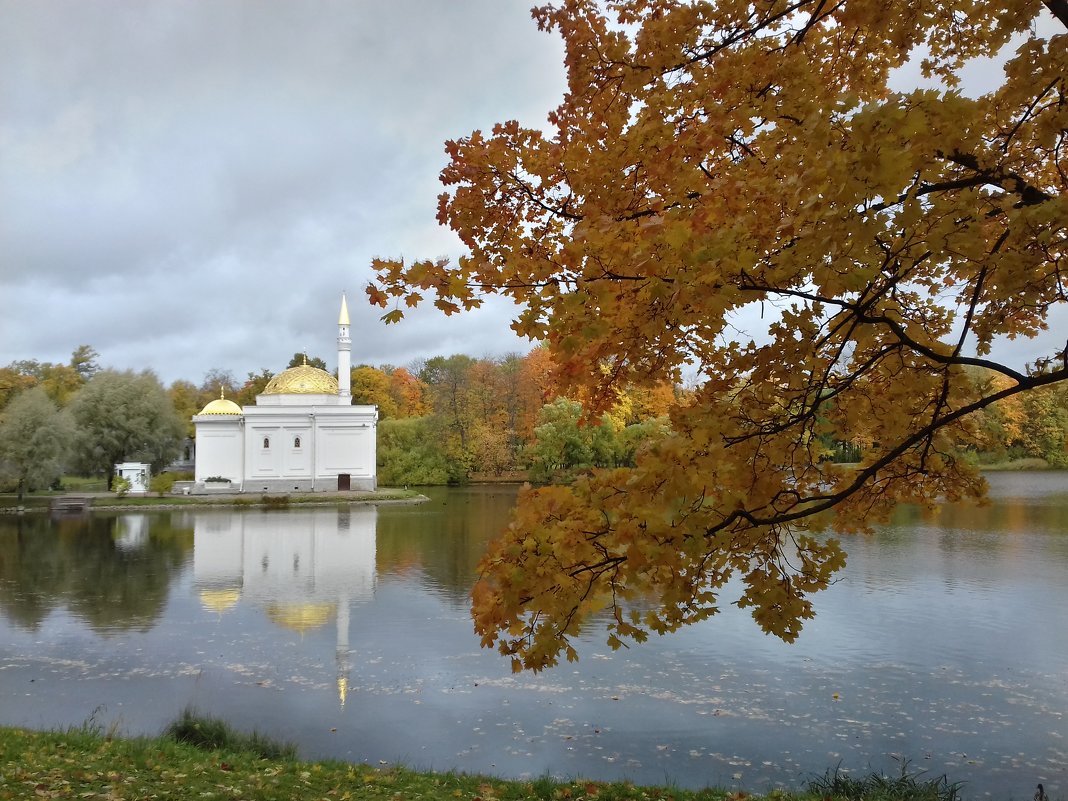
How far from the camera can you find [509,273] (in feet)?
10.2

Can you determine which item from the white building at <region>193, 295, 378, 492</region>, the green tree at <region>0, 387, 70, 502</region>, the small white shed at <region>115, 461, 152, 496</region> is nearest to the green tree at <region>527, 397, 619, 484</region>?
the white building at <region>193, 295, 378, 492</region>

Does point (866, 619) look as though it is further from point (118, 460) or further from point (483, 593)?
point (118, 460)

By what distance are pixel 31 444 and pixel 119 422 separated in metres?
5.99

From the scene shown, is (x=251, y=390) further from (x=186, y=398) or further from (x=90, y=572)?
(x=90, y=572)

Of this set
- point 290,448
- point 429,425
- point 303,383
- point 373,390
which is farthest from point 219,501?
point 373,390

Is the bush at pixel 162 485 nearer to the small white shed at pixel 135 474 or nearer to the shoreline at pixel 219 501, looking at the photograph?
the small white shed at pixel 135 474

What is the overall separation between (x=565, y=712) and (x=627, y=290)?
582cm

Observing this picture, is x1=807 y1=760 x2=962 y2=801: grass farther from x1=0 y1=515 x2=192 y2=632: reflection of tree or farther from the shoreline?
the shoreline

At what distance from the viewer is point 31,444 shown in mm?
34156

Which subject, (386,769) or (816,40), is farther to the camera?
(386,769)

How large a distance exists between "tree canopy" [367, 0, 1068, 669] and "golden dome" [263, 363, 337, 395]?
41.0 metres

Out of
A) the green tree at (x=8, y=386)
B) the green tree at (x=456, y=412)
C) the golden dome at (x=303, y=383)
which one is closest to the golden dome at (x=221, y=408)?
the golden dome at (x=303, y=383)

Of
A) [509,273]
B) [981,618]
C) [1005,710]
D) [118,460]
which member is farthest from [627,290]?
[118,460]

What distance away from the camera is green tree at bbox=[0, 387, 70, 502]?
34.1m
